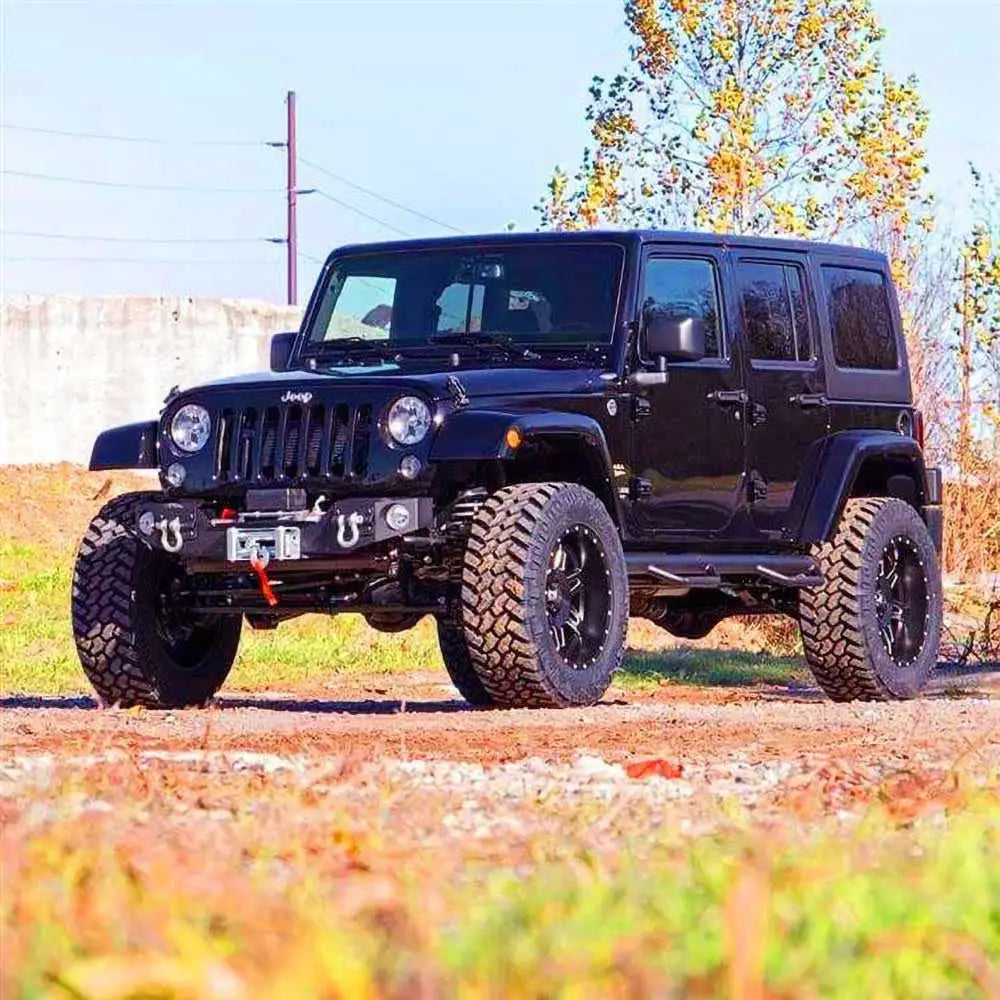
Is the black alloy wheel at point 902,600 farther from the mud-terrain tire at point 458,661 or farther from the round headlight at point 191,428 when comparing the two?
the round headlight at point 191,428

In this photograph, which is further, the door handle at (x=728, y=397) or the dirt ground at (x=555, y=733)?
the door handle at (x=728, y=397)

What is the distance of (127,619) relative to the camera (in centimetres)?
1097

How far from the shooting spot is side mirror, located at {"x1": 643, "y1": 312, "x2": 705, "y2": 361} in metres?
11.0

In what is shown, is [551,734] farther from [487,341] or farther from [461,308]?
[461,308]

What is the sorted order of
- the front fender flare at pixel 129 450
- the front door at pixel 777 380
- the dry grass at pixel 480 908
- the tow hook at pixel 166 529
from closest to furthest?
1. the dry grass at pixel 480 908
2. the tow hook at pixel 166 529
3. the front fender flare at pixel 129 450
4. the front door at pixel 777 380

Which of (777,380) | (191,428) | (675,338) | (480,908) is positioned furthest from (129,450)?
(480,908)

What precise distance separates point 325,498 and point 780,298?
3.02 metres

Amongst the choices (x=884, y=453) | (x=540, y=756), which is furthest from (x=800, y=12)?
(x=540, y=756)

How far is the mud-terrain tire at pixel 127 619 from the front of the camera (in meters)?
11.0

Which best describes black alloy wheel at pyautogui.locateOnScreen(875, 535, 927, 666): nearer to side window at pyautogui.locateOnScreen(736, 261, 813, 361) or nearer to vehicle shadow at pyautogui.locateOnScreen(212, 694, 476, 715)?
side window at pyautogui.locateOnScreen(736, 261, 813, 361)

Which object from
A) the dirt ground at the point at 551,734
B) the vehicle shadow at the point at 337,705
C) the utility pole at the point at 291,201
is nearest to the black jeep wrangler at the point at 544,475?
the vehicle shadow at the point at 337,705

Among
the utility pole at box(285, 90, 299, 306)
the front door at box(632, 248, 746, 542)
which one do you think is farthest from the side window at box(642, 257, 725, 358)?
the utility pole at box(285, 90, 299, 306)

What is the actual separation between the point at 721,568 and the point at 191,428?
2.55m

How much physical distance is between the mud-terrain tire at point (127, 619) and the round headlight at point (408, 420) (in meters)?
1.36
